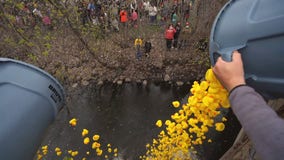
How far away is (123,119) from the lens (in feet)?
24.0

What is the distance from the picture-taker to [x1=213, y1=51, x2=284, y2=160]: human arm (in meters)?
1.02

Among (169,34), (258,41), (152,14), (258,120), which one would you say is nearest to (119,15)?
(152,14)

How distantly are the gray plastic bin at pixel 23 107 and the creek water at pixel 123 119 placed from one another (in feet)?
13.5

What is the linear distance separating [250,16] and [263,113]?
3.38ft

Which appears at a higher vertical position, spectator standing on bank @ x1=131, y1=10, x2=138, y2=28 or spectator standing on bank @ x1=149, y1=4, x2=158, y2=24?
spectator standing on bank @ x1=149, y1=4, x2=158, y2=24

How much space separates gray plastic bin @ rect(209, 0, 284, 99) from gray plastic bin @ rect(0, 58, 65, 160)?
185 centimetres

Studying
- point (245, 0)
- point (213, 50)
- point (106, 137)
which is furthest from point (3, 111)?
point (106, 137)

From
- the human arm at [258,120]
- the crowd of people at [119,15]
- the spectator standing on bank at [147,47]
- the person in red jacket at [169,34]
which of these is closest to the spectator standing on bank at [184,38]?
the crowd of people at [119,15]

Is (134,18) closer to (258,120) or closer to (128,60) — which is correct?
(128,60)

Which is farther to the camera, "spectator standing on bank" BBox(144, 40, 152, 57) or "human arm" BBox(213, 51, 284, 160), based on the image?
"spectator standing on bank" BBox(144, 40, 152, 57)

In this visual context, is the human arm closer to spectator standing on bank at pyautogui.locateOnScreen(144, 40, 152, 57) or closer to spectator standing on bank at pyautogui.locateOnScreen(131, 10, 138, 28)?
spectator standing on bank at pyautogui.locateOnScreen(144, 40, 152, 57)

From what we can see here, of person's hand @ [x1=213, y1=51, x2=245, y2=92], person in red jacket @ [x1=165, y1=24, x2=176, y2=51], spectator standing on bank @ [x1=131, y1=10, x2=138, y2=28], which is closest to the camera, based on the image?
person's hand @ [x1=213, y1=51, x2=245, y2=92]

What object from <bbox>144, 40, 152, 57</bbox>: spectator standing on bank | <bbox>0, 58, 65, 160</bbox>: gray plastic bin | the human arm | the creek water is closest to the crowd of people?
<bbox>144, 40, 152, 57</bbox>: spectator standing on bank

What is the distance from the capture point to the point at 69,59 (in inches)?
387
